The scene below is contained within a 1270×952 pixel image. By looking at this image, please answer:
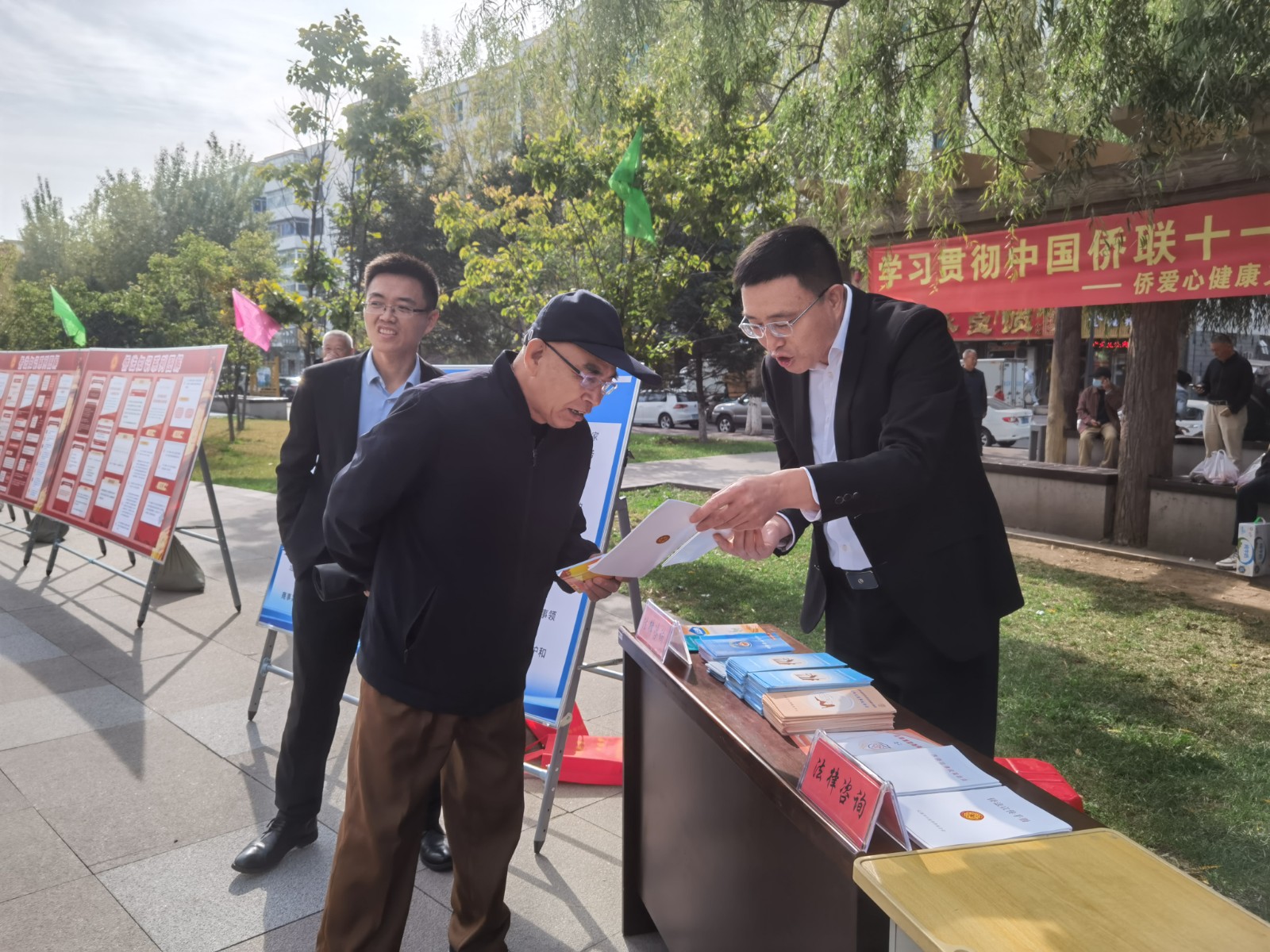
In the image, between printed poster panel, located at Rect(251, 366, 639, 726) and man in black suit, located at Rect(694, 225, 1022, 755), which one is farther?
printed poster panel, located at Rect(251, 366, 639, 726)

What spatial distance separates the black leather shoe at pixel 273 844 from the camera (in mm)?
2943

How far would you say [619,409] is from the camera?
3.66 metres

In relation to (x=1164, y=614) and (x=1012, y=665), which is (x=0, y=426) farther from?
(x=1164, y=614)

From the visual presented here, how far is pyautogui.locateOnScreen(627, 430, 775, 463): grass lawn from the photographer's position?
17859 millimetres

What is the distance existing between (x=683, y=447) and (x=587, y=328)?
58.8 ft

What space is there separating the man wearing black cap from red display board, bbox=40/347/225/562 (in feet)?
13.6

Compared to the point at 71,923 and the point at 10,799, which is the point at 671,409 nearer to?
the point at 10,799

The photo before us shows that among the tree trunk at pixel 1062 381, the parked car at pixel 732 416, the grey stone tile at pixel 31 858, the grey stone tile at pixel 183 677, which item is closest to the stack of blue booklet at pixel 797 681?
the grey stone tile at pixel 31 858

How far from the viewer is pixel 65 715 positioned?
4375 mm

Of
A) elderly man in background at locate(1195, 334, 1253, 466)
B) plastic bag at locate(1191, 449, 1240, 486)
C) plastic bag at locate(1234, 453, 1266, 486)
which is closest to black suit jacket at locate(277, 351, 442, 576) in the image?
plastic bag at locate(1234, 453, 1266, 486)

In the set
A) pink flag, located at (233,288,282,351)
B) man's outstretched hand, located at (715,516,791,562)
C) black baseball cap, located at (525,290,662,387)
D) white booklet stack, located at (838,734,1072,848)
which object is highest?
pink flag, located at (233,288,282,351)

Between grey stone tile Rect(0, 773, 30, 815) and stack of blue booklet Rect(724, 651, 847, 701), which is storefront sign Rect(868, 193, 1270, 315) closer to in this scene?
stack of blue booklet Rect(724, 651, 847, 701)

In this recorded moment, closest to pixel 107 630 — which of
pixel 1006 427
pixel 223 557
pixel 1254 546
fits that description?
pixel 223 557

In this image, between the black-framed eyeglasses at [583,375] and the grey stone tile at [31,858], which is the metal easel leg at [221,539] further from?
the black-framed eyeglasses at [583,375]
